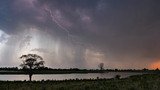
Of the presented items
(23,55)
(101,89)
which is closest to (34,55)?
(23,55)

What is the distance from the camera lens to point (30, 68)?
454 feet

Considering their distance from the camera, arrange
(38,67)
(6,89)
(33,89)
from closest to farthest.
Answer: (33,89) → (6,89) → (38,67)

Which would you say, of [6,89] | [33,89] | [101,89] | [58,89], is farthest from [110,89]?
[6,89]

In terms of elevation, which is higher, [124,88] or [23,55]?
[23,55]

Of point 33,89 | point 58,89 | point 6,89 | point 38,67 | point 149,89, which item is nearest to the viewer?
point 149,89

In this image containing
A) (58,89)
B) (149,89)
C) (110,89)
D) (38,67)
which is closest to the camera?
(149,89)

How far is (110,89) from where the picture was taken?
31906 millimetres

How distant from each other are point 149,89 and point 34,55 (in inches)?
4405

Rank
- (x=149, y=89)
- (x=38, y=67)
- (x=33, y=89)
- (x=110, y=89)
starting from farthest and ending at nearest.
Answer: (x=38, y=67)
(x=33, y=89)
(x=110, y=89)
(x=149, y=89)

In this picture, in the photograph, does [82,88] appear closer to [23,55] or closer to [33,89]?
[33,89]

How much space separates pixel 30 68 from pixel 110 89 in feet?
359

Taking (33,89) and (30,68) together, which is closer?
(33,89)

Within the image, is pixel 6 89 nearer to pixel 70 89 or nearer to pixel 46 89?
pixel 46 89

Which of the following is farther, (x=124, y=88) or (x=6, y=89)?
(x=6, y=89)
